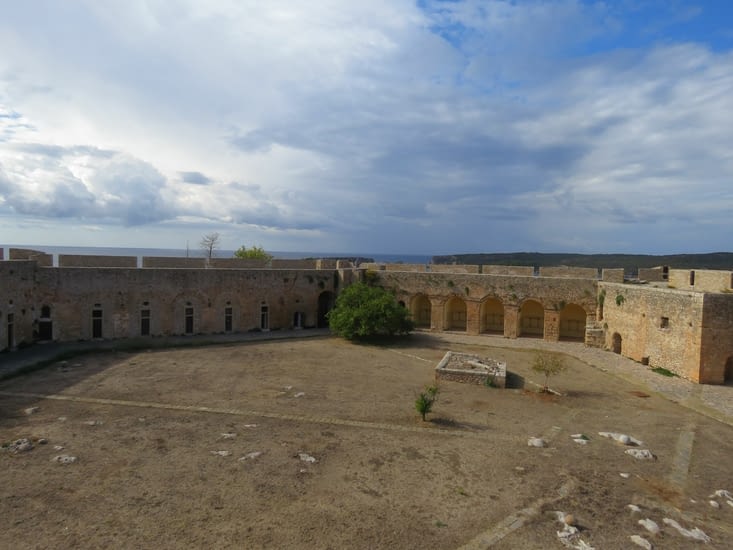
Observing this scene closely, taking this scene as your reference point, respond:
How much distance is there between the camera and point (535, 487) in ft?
28.8

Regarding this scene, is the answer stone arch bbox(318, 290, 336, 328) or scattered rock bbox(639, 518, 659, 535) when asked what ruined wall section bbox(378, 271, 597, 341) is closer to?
stone arch bbox(318, 290, 336, 328)

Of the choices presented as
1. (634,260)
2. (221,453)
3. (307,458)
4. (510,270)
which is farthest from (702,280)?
(634,260)

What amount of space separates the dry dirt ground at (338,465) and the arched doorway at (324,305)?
38.2ft

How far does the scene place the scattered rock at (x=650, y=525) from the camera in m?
7.47

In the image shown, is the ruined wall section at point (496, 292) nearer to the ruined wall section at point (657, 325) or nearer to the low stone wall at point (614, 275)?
the low stone wall at point (614, 275)

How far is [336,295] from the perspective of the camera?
27547 mm

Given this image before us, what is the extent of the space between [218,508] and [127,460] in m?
Answer: 2.86

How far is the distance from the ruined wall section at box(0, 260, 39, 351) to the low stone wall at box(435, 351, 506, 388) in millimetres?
17022

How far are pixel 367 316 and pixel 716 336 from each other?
13.6 m

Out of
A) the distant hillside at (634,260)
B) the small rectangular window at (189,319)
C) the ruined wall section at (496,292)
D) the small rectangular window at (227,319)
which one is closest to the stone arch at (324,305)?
the ruined wall section at (496,292)

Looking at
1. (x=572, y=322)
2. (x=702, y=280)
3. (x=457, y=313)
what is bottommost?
(x=572, y=322)

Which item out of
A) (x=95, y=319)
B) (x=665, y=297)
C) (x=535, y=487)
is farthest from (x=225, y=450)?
(x=665, y=297)

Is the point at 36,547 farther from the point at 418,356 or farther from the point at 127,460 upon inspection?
the point at 418,356

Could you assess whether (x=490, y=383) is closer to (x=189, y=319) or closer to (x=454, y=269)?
(x=454, y=269)
